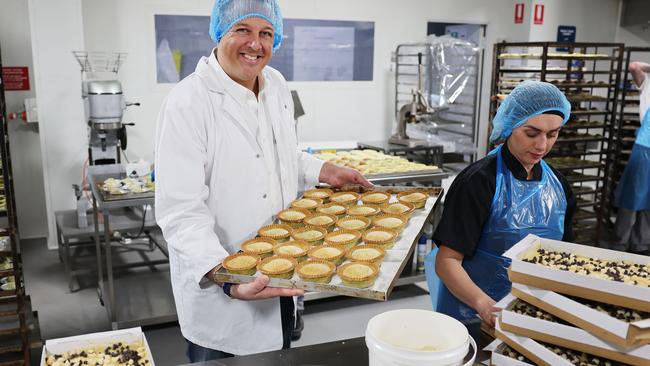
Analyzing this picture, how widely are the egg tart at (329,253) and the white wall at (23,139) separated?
4387mm

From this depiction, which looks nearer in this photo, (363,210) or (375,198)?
(363,210)

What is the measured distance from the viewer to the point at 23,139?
5059 millimetres

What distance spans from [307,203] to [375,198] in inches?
10.7

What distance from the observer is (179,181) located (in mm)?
1570

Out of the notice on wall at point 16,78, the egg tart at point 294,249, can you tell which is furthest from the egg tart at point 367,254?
the notice on wall at point 16,78

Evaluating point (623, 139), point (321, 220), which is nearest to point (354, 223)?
point (321, 220)

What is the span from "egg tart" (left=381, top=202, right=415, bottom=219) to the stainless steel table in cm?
189

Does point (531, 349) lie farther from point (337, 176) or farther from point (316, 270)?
point (337, 176)

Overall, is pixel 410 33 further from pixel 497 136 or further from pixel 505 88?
pixel 497 136

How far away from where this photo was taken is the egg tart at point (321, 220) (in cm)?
179

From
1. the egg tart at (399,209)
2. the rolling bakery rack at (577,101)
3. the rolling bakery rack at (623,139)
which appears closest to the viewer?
the egg tart at (399,209)

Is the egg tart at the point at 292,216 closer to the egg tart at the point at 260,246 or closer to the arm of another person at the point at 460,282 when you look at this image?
the egg tart at the point at 260,246

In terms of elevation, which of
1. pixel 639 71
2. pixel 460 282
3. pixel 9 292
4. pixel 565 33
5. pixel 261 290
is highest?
pixel 565 33

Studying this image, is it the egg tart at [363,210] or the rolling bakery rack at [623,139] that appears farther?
the rolling bakery rack at [623,139]
